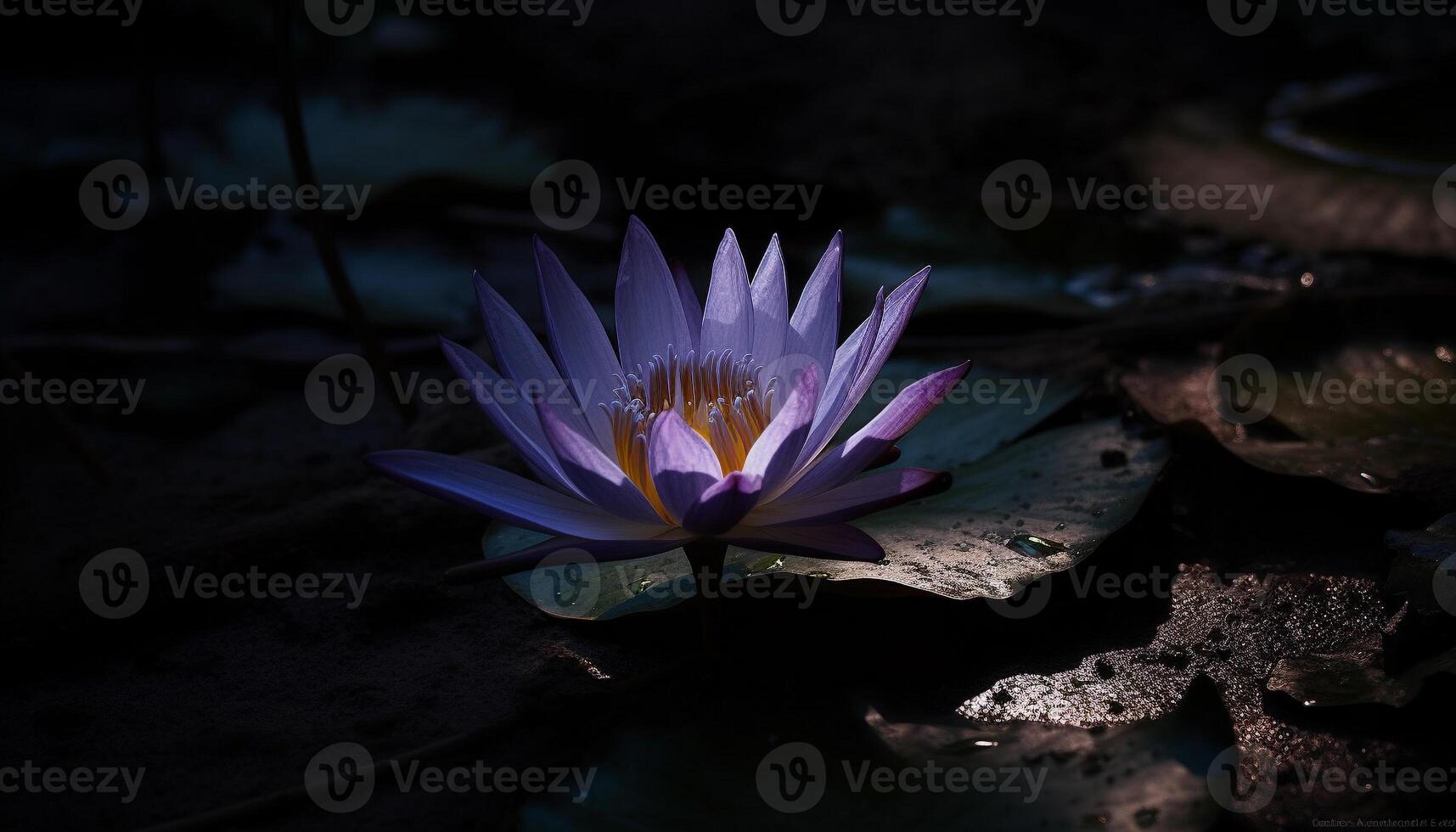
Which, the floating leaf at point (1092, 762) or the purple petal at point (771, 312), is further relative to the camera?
the purple petal at point (771, 312)

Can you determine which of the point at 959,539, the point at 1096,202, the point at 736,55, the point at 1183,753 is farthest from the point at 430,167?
the point at 1183,753

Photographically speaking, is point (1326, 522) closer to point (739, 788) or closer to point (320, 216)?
point (739, 788)

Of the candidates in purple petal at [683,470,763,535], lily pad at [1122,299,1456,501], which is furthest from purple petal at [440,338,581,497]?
lily pad at [1122,299,1456,501]

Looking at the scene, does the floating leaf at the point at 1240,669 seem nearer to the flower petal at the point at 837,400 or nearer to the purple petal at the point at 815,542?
the purple petal at the point at 815,542

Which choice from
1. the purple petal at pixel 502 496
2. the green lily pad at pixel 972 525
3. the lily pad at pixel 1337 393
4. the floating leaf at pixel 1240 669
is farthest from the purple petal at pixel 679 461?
the lily pad at pixel 1337 393

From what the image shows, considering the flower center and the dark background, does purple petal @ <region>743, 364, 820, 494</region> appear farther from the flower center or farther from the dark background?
the dark background

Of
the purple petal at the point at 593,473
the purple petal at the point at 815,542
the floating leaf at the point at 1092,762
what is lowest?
the floating leaf at the point at 1092,762

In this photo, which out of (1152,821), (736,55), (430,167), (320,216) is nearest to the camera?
(1152,821)
